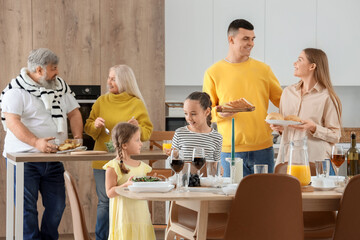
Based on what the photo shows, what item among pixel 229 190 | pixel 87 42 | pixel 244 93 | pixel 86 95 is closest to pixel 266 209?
pixel 229 190

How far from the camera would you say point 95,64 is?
489 cm

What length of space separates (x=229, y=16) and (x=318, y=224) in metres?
3.05

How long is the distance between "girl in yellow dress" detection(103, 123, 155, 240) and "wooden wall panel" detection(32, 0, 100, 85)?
2.21 meters

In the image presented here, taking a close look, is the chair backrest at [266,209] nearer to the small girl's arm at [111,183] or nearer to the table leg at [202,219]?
the table leg at [202,219]

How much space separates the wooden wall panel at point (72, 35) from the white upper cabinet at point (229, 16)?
126 cm

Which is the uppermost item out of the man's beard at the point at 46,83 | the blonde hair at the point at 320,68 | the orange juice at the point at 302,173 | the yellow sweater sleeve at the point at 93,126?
the blonde hair at the point at 320,68

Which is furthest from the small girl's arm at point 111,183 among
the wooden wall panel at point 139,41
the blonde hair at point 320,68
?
the wooden wall panel at point 139,41

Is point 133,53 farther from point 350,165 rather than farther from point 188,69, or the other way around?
point 350,165

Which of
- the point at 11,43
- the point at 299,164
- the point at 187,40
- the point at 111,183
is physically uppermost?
the point at 187,40

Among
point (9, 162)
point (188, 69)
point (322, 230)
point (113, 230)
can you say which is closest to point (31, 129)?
point (9, 162)

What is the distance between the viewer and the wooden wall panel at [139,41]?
4914mm

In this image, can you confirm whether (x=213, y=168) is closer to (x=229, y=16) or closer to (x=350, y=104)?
(x=229, y=16)

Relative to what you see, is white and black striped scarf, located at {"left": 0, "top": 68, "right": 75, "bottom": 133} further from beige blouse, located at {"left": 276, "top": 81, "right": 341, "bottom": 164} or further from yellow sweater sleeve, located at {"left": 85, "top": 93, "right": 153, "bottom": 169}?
beige blouse, located at {"left": 276, "top": 81, "right": 341, "bottom": 164}

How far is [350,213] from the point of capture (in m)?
2.32
